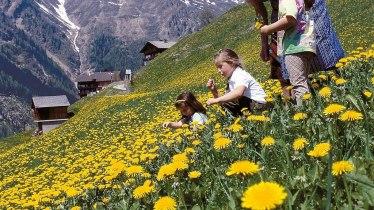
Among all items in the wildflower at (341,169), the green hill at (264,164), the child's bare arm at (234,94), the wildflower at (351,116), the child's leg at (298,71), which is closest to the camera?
the wildflower at (341,169)

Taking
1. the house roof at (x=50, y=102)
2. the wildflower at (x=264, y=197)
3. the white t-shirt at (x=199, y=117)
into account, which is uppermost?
the wildflower at (x=264, y=197)

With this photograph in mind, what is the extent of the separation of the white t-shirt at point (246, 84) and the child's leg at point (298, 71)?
0.90 metres

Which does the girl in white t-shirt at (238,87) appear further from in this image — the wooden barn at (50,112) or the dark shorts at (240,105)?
the wooden barn at (50,112)

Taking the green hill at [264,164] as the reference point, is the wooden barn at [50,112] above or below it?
below

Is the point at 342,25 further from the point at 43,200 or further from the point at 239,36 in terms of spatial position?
the point at 43,200

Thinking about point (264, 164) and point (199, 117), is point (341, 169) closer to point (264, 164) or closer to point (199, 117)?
point (264, 164)

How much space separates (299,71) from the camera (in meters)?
6.07

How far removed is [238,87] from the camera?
685 cm

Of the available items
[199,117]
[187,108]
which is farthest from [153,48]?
[199,117]

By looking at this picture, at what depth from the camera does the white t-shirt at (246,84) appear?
702cm

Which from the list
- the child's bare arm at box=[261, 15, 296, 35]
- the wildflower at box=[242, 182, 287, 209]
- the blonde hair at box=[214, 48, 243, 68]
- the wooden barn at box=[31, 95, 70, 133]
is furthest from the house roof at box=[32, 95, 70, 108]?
the wildflower at box=[242, 182, 287, 209]

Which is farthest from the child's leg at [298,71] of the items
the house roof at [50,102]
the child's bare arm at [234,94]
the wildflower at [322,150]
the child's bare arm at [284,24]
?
the house roof at [50,102]

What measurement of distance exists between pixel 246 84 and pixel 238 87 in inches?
8.7

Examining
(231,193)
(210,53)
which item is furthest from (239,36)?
(231,193)
